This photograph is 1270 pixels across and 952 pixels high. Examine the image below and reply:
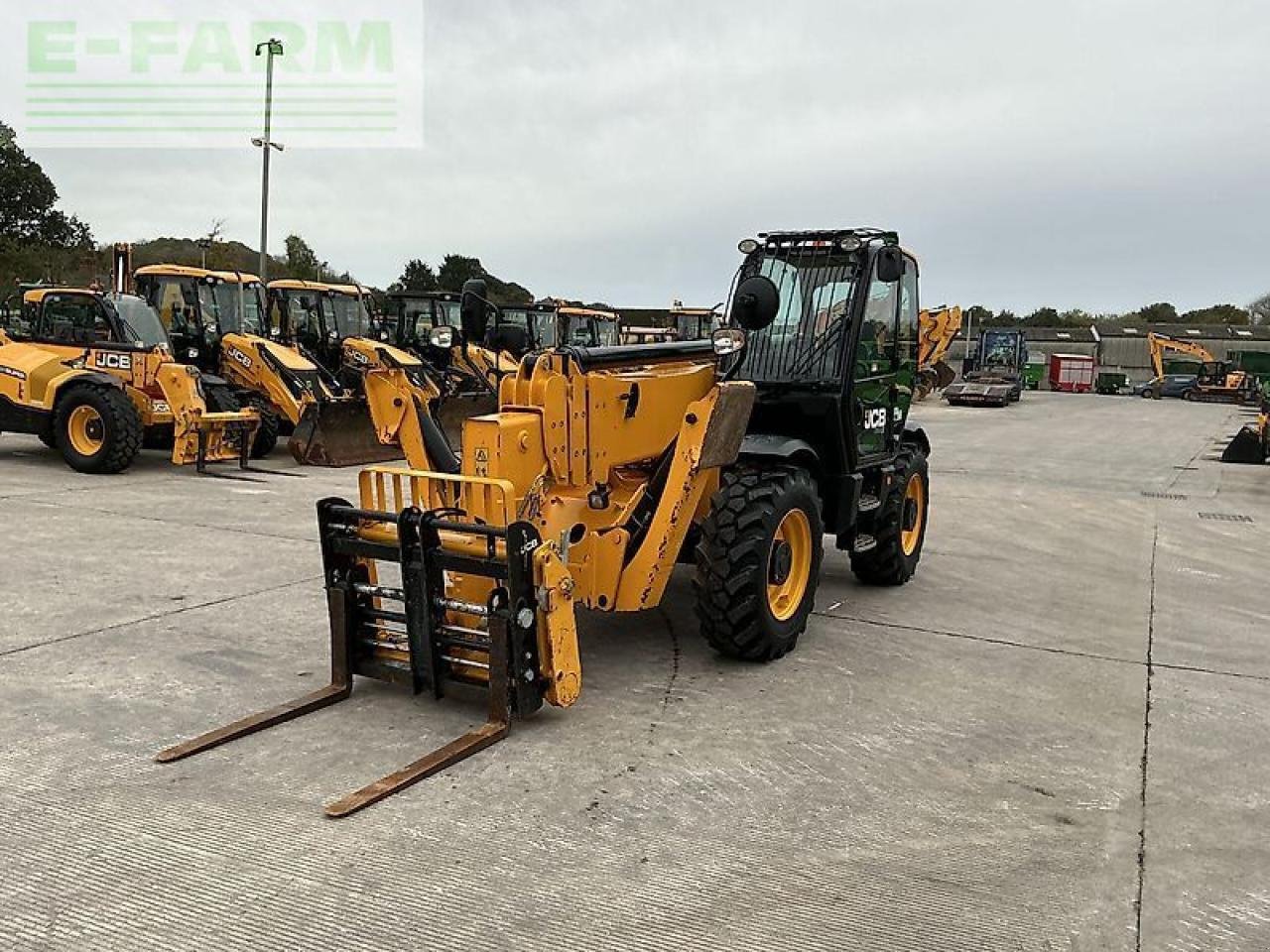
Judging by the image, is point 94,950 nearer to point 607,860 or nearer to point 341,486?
point 607,860

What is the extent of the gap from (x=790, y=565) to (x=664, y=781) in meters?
1.99

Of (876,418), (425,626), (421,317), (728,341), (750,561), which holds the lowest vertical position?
(425,626)

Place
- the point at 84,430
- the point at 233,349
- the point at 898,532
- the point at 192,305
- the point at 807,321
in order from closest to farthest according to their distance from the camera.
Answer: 1. the point at 807,321
2. the point at 898,532
3. the point at 84,430
4. the point at 233,349
5. the point at 192,305

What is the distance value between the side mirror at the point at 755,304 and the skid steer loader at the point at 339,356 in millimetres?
7656

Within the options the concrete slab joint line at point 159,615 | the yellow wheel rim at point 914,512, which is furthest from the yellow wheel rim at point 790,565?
the concrete slab joint line at point 159,615

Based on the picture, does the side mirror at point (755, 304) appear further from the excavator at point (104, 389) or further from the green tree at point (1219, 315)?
the green tree at point (1219, 315)

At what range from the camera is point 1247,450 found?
18.6m

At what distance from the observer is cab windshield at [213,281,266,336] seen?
1469cm

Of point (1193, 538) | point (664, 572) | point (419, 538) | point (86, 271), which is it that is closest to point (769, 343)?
point (664, 572)

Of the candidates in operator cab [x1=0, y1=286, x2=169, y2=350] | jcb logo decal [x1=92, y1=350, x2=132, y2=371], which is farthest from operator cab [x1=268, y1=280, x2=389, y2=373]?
jcb logo decal [x1=92, y1=350, x2=132, y2=371]

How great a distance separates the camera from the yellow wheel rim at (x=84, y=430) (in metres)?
11.9

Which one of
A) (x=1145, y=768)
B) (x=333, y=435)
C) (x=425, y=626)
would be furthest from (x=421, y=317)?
(x=1145, y=768)

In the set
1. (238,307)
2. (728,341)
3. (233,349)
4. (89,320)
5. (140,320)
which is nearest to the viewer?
(728,341)

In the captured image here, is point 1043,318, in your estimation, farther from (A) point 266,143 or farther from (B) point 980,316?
(A) point 266,143
